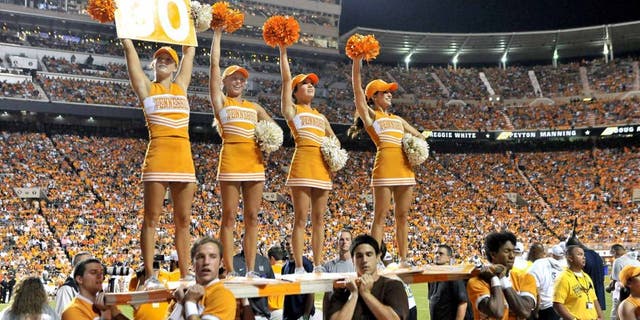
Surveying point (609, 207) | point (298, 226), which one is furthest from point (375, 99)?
point (609, 207)

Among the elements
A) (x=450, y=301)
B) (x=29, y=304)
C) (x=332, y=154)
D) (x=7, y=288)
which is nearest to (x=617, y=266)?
(x=450, y=301)

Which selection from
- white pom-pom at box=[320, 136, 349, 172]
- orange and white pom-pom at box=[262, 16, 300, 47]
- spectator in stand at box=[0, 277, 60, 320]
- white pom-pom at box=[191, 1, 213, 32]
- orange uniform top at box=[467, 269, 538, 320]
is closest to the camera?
spectator in stand at box=[0, 277, 60, 320]

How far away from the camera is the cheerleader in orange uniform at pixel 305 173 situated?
6.77m

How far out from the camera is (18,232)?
24453mm

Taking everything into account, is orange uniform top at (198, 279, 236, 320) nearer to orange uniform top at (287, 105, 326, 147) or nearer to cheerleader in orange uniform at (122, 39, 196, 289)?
cheerleader in orange uniform at (122, 39, 196, 289)

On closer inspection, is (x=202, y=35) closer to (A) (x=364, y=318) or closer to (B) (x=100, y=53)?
(B) (x=100, y=53)

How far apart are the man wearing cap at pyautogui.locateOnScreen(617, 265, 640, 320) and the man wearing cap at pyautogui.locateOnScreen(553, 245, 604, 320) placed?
0.72 m

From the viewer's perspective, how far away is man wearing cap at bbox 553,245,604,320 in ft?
20.5

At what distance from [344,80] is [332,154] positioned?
39.1m

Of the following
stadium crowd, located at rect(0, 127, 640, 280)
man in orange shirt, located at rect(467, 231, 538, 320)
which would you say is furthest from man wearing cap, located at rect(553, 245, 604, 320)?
stadium crowd, located at rect(0, 127, 640, 280)

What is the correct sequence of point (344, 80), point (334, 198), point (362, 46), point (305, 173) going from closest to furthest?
1. point (305, 173)
2. point (362, 46)
3. point (334, 198)
4. point (344, 80)

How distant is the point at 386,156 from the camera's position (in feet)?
24.0

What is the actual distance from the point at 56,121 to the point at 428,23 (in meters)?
29.9

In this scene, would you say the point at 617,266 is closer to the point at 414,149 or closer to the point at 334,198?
the point at 414,149
